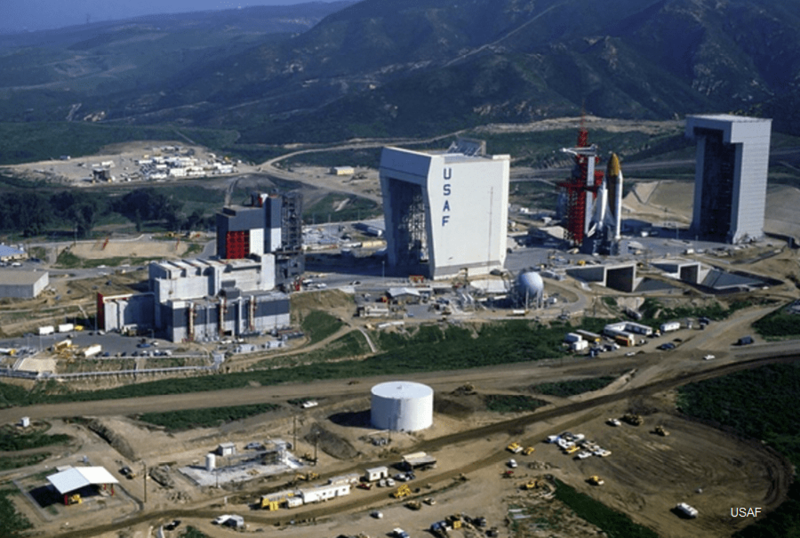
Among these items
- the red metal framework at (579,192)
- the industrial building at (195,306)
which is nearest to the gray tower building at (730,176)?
the red metal framework at (579,192)

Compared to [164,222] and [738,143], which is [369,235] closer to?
[164,222]

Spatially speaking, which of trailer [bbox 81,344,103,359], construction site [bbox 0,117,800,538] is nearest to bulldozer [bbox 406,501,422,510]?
construction site [bbox 0,117,800,538]

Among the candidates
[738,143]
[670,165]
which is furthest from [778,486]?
[670,165]

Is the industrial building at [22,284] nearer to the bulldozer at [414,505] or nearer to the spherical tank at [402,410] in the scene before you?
the spherical tank at [402,410]

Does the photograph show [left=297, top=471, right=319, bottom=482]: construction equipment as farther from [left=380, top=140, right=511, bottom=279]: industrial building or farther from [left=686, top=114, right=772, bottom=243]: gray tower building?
[left=686, top=114, right=772, bottom=243]: gray tower building

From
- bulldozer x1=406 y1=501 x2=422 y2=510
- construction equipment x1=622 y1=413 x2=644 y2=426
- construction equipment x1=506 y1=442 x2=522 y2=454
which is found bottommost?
bulldozer x1=406 y1=501 x2=422 y2=510
